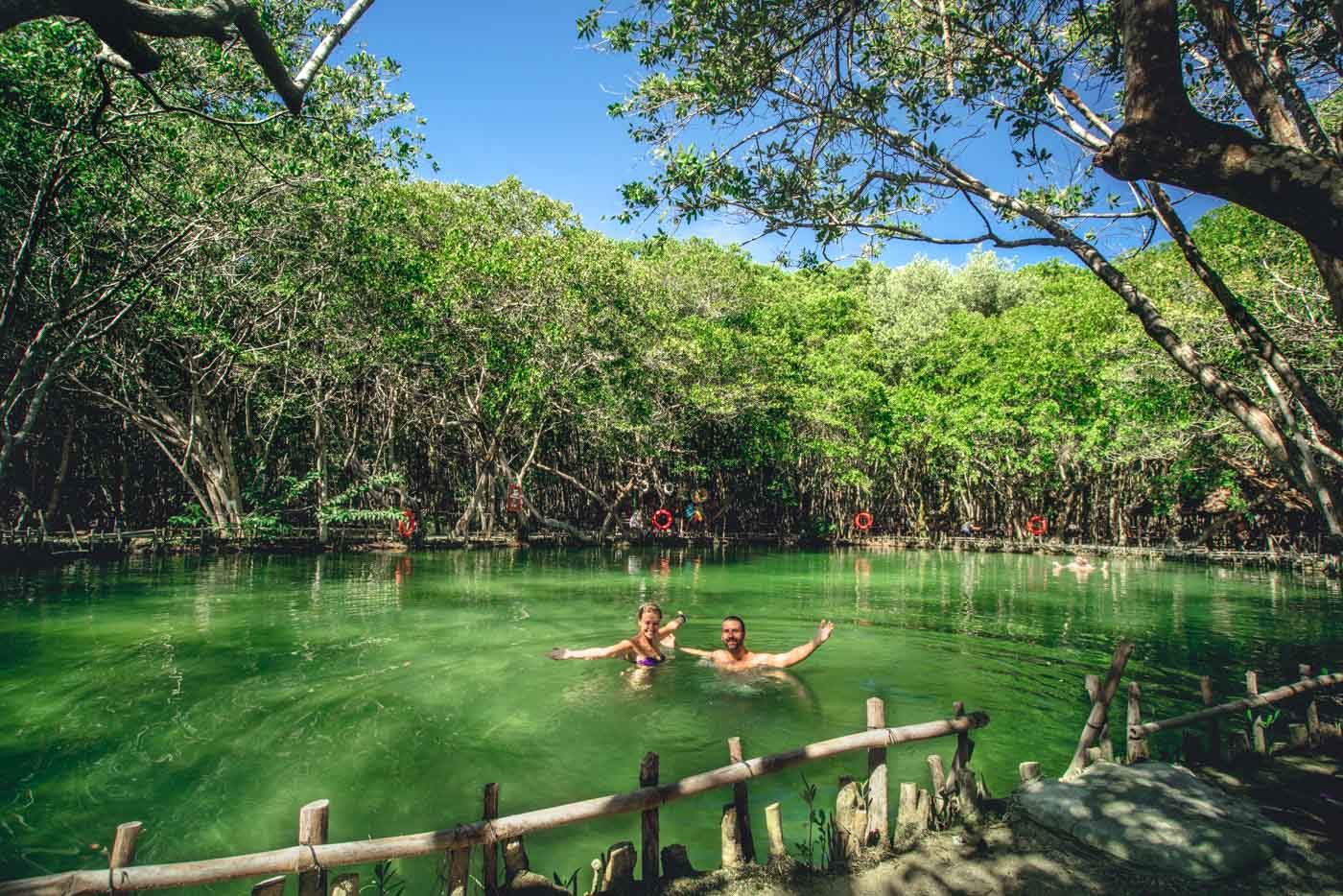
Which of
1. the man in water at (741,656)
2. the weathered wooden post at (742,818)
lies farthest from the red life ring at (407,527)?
the weathered wooden post at (742,818)

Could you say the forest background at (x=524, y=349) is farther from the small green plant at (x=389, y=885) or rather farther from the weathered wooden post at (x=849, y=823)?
the small green plant at (x=389, y=885)

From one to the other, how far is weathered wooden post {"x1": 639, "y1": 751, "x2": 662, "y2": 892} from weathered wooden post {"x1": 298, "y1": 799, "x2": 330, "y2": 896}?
154cm

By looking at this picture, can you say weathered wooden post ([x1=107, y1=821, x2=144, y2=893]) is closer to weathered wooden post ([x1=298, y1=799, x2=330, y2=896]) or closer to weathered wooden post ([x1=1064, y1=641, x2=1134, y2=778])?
weathered wooden post ([x1=298, y1=799, x2=330, y2=896])

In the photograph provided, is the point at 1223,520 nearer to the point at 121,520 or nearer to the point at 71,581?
the point at 71,581

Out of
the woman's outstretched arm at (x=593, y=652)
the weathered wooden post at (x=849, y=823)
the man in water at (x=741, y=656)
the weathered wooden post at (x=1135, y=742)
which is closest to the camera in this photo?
the weathered wooden post at (x=849, y=823)

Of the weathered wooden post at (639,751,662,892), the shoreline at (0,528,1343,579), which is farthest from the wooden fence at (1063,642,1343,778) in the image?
the shoreline at (0,528,1343,579)

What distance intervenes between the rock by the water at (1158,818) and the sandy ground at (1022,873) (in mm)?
80

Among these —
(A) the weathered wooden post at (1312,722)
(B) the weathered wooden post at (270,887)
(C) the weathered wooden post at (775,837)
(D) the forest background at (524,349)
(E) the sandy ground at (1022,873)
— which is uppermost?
(D) the forest background at (524,349)

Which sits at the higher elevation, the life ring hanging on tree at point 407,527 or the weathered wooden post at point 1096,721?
the life ring hanging on tree at point 407,527

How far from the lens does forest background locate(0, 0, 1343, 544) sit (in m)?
10.6

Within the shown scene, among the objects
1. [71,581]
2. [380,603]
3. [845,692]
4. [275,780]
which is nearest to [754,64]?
[845,692]

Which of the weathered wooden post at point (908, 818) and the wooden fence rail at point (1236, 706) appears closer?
the weathered wooden post at point (908, 818)

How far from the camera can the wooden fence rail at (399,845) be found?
2.88 m

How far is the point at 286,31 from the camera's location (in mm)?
11734
